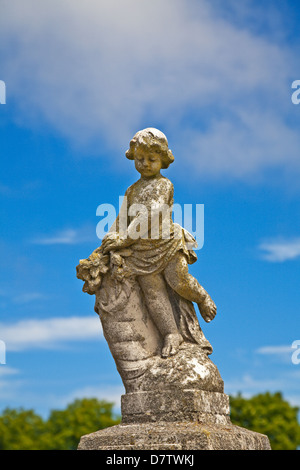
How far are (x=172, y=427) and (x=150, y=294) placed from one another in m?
1.98

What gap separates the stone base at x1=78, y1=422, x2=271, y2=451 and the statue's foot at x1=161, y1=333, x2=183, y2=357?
41.3 inches

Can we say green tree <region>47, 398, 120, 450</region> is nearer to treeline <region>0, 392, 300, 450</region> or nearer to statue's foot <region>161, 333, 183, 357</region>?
treeline <region>0, 392, 300, 450</region>

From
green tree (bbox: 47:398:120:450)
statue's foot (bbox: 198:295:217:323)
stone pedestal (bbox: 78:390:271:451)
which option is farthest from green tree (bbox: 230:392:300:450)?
stone pedestal (bbox: 78:390:271:451)

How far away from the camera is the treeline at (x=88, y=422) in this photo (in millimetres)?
35281

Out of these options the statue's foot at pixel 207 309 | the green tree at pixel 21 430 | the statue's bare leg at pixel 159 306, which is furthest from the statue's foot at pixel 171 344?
the green tree at pixel 21 430

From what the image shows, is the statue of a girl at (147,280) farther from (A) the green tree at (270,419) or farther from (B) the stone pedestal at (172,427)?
(A) the green tree at (270,419)

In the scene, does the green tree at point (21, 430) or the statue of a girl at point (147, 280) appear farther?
the green tree at point (21, 430)

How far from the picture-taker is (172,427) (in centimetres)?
830

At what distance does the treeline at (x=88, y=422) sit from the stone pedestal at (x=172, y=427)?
27.4m

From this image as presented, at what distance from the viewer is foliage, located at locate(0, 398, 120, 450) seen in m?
38.5

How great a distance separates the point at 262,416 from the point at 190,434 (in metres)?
29.7
